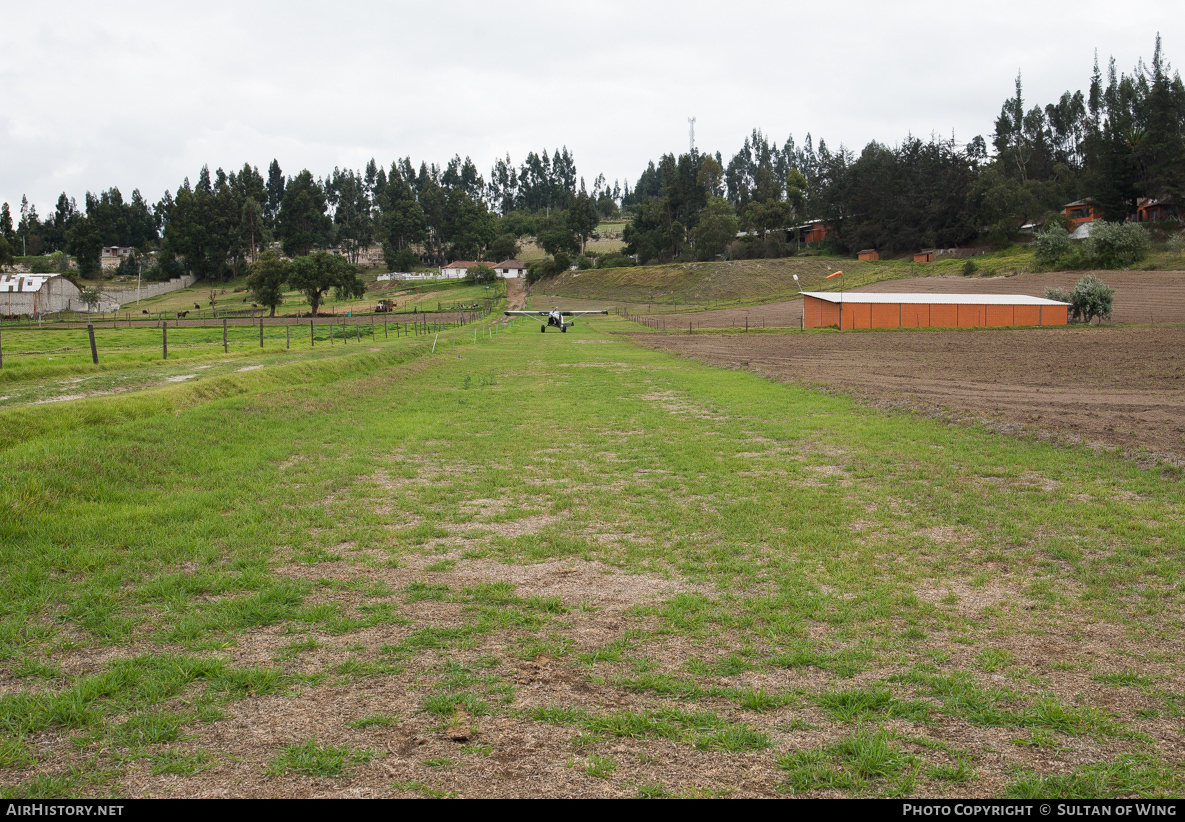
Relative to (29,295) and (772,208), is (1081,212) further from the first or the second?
(29,295)

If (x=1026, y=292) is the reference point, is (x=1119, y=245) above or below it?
above

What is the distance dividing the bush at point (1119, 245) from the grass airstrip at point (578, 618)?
77.7 m

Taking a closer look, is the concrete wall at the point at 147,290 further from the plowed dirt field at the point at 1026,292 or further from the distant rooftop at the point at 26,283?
the plowed dirt field at the point at 1026,292

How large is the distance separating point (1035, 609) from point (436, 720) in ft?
17.0

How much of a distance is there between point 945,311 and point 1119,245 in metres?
33.3

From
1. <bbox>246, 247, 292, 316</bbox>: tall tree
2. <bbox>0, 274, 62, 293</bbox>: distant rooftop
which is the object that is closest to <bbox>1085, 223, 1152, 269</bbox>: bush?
<bbox>246, 247, 292, 316</bbox>: tall tree

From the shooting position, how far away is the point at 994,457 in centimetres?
1279

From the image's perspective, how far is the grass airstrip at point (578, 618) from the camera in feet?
13.8

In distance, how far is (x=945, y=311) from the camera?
186 feet

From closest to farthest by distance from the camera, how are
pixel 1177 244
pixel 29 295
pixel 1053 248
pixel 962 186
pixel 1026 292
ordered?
pixel 1026 292, pixel 1177 244, pixel 1053 248, pixel 29 295, pixel 962 186

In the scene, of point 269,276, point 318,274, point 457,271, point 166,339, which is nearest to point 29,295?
point 269,276

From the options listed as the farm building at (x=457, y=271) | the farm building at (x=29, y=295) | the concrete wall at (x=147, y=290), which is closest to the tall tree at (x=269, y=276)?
the farm building at (x=29, y=295)

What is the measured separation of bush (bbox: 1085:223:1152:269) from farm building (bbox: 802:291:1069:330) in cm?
2692
